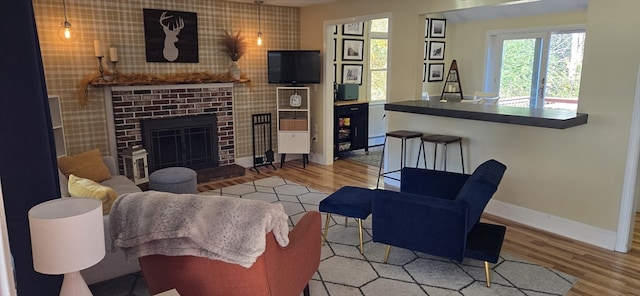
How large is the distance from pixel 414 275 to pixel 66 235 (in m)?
2.29

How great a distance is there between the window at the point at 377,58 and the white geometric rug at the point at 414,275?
447 centimetres

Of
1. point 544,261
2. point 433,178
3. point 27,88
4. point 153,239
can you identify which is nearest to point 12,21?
point 27,88

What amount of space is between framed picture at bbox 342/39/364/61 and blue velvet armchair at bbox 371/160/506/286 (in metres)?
4.50

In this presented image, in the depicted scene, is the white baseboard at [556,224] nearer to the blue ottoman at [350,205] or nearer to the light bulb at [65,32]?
the blue ottoman at [350,205]

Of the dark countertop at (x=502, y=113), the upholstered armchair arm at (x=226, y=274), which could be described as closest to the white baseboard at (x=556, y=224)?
the dark countertop at (x=502, y=113)

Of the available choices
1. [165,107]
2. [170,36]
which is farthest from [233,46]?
[165,107]

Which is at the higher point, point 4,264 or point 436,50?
point 436,50

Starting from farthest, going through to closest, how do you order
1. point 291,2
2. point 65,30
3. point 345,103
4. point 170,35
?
point 345,103 → point 291,2 → point 170,35 → point 65,30

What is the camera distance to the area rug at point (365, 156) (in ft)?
21.3

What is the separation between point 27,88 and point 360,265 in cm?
236

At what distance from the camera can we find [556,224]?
3707mm

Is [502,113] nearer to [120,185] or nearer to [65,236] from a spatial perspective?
[65,236]

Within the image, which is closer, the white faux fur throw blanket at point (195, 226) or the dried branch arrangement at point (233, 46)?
the white faux fur throw blanket at point (195, 226)

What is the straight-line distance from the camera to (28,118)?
5.31 feet
